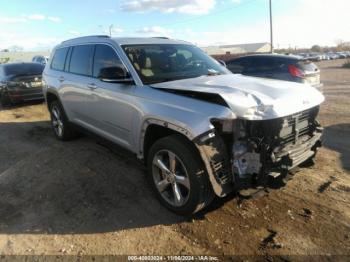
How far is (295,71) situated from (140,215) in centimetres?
737

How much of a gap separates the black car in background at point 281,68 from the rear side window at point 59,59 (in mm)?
6185

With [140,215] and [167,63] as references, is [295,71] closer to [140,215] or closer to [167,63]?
[167,63]

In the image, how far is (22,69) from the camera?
12734 mm

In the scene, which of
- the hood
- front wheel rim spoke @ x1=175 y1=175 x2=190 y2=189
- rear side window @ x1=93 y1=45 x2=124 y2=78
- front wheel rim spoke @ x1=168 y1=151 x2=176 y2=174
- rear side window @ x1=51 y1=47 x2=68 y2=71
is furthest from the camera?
rear side window @ x1=51 y1=47 x2=68 y2=71

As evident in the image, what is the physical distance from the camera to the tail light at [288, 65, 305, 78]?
960 cm

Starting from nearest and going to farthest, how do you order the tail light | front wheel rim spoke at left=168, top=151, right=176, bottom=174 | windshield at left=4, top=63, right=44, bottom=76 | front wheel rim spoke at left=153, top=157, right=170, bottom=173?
front wheel rim spoke at left=168, top=151, right=176, bottom=174 < front wheel rim spoke at left=153, top=157, right=170, bottom=173 < the tail light < windshield at left=4, top=63, right=44, bottom=76

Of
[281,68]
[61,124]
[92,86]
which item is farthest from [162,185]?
[281,68]

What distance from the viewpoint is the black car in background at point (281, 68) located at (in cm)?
968

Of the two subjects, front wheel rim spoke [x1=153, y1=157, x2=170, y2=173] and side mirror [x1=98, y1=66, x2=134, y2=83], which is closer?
front wheel rim spoke [x1=153, y1=157, x2=170, y2=173]

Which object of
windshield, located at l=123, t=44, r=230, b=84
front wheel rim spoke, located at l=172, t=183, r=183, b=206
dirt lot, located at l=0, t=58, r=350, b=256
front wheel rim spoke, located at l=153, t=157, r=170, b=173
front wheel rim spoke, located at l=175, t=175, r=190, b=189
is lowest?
dirt lot, located at l=0, t=58, r=350, b=256

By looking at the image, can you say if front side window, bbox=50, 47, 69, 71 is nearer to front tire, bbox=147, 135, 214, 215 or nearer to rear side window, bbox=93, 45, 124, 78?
rear side window, bbox=93, 45, 124, 78

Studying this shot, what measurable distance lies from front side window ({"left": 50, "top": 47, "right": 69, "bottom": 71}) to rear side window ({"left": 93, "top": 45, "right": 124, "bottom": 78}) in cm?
159

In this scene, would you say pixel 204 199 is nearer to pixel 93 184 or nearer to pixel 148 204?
pixel 148 204

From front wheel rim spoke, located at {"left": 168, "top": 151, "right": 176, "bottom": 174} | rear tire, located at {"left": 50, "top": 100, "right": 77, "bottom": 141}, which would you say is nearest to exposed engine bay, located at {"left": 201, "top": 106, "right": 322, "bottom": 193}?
front wheel rim spoke, located at {"left": 168, "top": 151, "right": 176, "bottom": 174}
